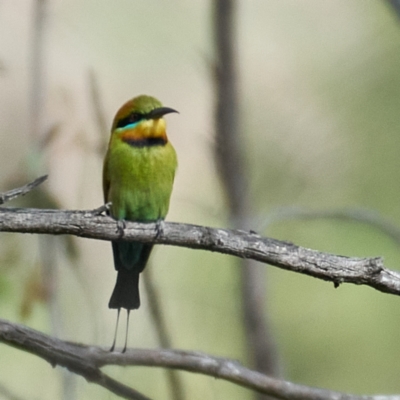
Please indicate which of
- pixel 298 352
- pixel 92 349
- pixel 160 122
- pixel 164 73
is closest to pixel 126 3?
pixel 164 73

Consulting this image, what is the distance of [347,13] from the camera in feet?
10.5

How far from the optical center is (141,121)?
1943mm

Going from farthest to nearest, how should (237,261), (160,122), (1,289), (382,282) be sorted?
(237,261)
(160,122)
(1,289)
(382,282)

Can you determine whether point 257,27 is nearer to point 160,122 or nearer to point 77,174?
point 77,174

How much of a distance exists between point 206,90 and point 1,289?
1594mm

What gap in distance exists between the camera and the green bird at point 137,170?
1.96 meters

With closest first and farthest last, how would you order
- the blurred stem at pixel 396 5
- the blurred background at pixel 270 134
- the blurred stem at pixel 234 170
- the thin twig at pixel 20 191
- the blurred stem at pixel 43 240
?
1. the thin twig at pixel 20 191
2. the blurred stem at pixel 43 240
3. the blurred stem at pixel 396 5
4. the blurred stem at pixel 234 170
5. the blurred background at pixel 270 134

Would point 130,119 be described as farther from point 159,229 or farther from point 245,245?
point 245,245

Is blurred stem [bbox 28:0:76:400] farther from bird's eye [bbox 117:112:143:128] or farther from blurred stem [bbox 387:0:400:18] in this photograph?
blurred stem [bbox 387:0:400:18]

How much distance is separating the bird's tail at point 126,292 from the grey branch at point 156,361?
0.35m

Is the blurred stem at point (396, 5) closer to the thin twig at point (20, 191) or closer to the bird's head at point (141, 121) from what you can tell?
the bird's head at point (141, 121)

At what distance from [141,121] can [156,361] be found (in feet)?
2.20

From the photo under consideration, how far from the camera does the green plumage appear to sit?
196cm

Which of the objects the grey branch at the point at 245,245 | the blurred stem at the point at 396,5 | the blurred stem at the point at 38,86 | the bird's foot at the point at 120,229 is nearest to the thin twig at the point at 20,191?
the grey branch at the point at 245,245
